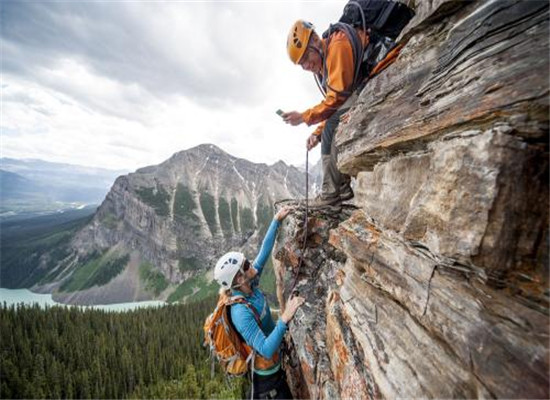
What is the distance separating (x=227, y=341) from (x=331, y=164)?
629 centimetres

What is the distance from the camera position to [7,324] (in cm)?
7069

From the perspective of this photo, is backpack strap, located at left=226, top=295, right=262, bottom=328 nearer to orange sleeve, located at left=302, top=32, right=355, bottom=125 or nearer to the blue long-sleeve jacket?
Result: the blue long-sleeve jacket

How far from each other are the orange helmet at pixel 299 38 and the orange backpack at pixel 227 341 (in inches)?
268

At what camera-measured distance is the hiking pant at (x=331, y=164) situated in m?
8.88

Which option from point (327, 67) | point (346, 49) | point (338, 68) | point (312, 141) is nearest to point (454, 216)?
point (338, 68)

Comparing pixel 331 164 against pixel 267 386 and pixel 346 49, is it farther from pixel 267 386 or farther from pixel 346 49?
pixel 267 386

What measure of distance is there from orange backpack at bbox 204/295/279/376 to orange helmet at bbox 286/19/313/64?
22.3 ft

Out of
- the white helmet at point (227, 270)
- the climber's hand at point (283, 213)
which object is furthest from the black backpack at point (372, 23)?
the white helmet at point (227, 270)

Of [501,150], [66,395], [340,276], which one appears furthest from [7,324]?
[501,150]

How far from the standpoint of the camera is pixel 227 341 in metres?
7.48

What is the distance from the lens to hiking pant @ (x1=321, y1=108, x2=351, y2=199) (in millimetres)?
8875

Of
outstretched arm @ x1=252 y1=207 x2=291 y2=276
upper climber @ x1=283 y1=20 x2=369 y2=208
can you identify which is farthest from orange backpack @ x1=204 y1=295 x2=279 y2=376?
upper climber @ x1=283 y1=20 x2=369 y2=208

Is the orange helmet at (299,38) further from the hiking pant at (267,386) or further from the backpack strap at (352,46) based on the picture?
the hiking pant at (267,386)

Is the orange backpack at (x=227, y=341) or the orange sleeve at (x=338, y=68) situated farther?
Result: the orange backpack at (x=227, y=341)
